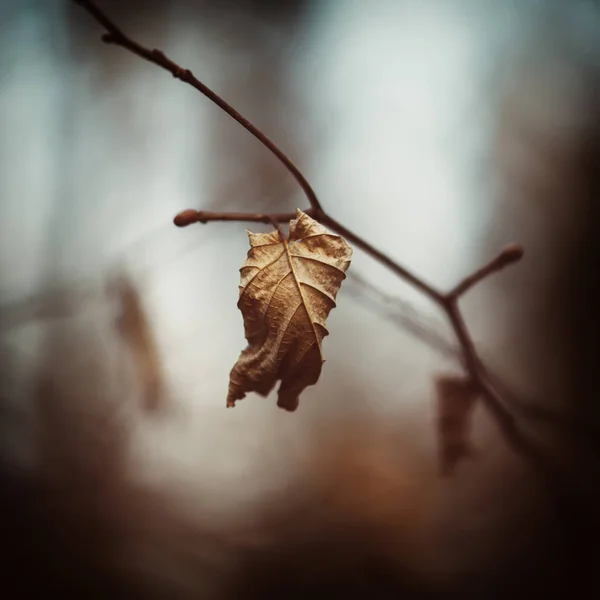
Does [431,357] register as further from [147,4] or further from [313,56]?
[147,4]

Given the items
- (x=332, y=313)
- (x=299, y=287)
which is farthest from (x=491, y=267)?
(x=299, y=287)

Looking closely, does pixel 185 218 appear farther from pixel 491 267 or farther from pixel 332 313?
pixel 491 267

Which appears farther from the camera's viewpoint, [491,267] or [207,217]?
[491,267]

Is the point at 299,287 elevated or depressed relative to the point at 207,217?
depressed

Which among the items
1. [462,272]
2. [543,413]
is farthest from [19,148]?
[543,413]

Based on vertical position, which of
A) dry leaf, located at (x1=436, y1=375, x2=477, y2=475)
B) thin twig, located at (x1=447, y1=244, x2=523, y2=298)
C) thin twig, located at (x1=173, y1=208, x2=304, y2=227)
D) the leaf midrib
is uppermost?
thin twig, located at (x1=173, y1=208, x2=304, y2=227)

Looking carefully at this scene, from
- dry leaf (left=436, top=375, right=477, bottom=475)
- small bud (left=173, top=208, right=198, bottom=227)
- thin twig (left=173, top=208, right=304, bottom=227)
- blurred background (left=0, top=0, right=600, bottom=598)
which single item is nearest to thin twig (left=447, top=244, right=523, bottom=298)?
blurred background (left=0, top=0, right=600, bottom=598)

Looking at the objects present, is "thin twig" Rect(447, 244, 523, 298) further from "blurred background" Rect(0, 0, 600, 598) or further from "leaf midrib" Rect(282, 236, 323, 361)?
"leaf midrib" Rect(282, 236, 323, 361)
